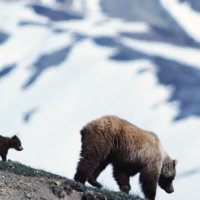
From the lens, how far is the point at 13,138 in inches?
990

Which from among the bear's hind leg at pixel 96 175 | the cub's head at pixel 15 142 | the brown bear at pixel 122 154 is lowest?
the cub's head at pixel 15 142

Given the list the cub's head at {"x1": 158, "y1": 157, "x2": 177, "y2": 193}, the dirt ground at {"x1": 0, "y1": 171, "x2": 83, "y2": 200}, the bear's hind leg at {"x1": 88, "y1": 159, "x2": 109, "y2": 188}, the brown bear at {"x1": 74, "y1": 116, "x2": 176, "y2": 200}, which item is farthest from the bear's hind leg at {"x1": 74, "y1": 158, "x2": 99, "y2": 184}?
the cub's head at {"x1": 158, "y1": 157, "x2": 177, "y2": 193}

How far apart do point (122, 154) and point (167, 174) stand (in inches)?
92.9

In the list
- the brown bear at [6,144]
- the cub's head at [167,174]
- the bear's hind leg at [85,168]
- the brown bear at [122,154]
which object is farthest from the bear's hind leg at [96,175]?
the brown bear at [6,144]

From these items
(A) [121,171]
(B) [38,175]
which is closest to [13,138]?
(A) [121,171]

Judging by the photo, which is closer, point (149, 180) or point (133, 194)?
point (133, 194)

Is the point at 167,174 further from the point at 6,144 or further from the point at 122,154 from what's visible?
the point at 6,144

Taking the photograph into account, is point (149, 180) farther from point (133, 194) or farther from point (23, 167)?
point (23, 167)

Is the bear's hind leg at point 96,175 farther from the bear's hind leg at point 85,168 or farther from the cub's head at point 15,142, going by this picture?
the cub's head at point 15,142

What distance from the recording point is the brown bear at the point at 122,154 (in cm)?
2141

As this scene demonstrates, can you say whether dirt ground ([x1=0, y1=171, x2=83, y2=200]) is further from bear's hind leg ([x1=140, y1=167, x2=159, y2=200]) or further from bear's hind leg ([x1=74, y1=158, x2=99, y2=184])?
bear's hind leg ([x1=140, y1=167, x2=159, y2=200])

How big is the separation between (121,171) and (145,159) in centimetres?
70

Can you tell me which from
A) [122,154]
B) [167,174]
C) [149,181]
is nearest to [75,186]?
[122,154]

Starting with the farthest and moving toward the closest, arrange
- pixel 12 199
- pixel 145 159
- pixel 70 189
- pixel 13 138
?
1. pixel 13 138
2. pixel 145 159
3. pixel 70 189
4. pixel 12 199
